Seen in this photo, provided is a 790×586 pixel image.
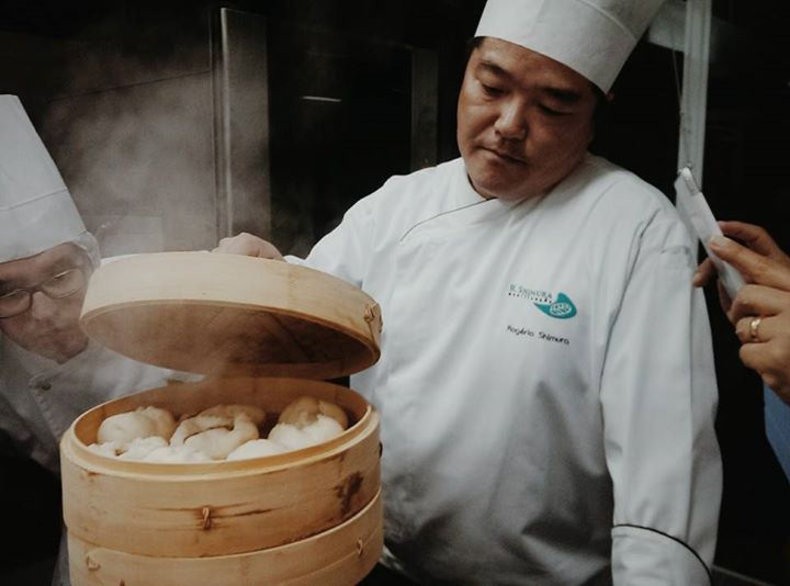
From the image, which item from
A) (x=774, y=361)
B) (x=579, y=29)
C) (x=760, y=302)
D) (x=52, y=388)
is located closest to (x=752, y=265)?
(x=760, y=302)

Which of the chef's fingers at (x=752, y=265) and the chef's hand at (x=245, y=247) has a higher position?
the chef's fingers at (x=752, y=265)

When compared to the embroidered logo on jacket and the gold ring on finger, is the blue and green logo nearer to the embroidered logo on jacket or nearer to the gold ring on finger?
the embroidered logo on jacket

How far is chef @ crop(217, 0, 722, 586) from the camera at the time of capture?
1.30 metres

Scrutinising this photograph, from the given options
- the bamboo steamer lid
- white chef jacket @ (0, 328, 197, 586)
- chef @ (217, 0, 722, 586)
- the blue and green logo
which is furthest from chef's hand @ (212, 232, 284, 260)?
the blue and green logo

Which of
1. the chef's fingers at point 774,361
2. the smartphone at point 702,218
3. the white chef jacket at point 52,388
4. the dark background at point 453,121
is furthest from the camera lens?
the dark background at point 453,121

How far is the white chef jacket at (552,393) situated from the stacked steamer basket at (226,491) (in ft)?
1.40

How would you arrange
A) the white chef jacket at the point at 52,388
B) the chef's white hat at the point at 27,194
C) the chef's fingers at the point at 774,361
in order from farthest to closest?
the white chef jacket at the point at 52,388 < the chef's white hat at the point at 27,194 < the chef's fingers at the point at 774,361

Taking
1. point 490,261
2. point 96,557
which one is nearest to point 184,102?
point 490,261

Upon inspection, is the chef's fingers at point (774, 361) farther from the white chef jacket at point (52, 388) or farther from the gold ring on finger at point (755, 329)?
the white chef jacket at point (52, 388)

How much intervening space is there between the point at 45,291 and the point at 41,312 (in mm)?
63

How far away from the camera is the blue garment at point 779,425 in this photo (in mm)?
1472

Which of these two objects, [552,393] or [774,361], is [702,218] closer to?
[774,361]

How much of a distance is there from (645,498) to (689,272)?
48cm

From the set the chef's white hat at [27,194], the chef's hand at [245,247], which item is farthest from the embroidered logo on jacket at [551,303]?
the chef's white hat at [27,194]
